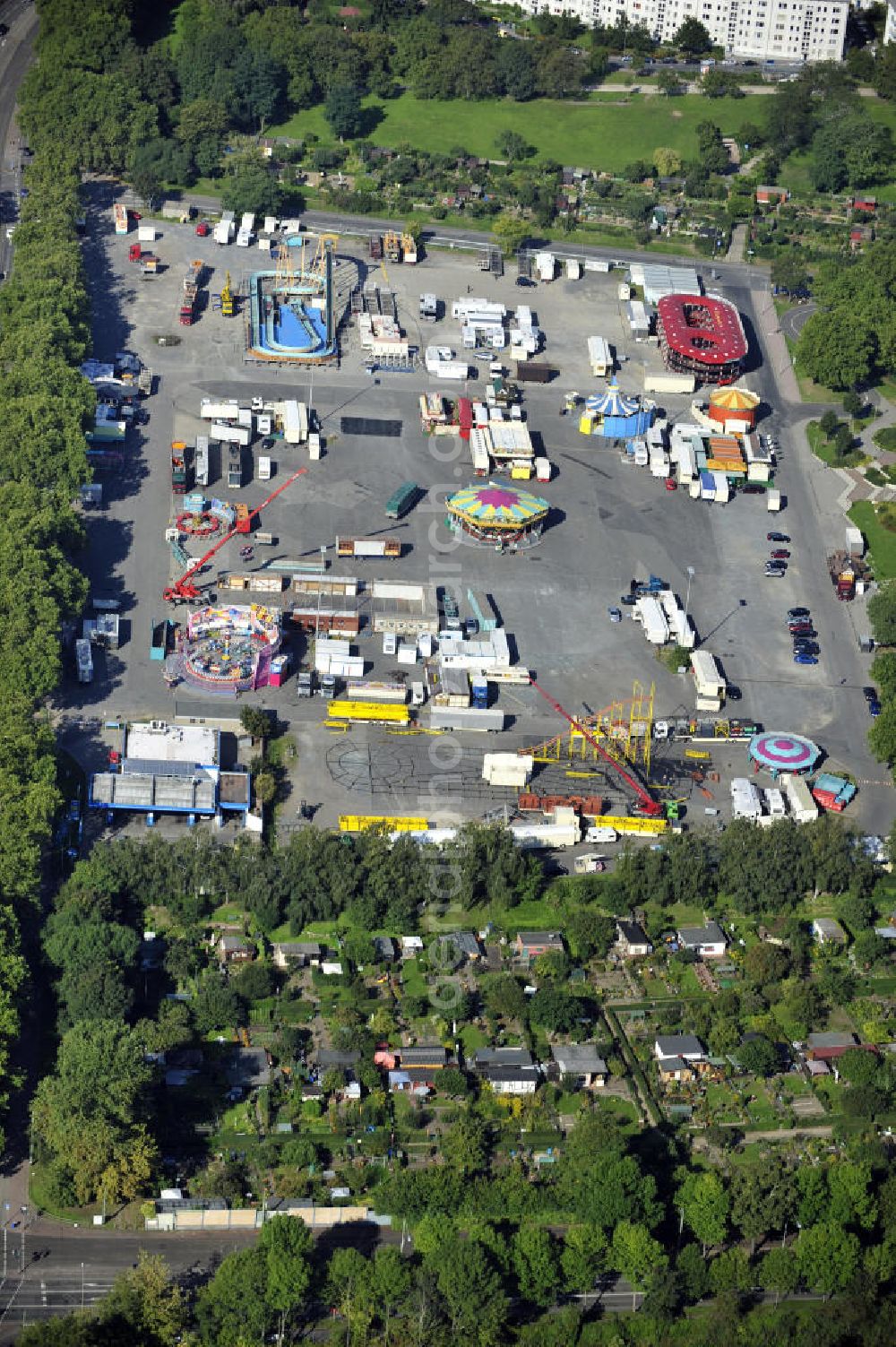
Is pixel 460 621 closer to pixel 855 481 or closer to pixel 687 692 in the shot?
pixel 687 692

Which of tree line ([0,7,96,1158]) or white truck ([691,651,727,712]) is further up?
tree line ([0,7,96,1158])

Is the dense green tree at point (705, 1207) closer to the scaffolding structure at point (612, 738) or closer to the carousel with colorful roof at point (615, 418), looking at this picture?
the scaffolding structure at point (612, 738)

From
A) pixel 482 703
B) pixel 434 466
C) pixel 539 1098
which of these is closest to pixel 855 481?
pixel 434 466

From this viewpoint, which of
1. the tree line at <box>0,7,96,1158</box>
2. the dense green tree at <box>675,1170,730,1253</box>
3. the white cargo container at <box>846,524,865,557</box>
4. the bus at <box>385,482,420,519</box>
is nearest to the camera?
the dense green tree at <box>675,1170,730,1253</box>

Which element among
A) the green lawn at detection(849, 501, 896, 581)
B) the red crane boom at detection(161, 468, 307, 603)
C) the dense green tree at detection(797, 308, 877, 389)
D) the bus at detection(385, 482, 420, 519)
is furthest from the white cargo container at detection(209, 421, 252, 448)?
the dense green tree at detection(797, 308, 877, 389)

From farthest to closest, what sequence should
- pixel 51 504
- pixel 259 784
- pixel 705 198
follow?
pixel 705 198, pixel 51 504, pixel 259 784

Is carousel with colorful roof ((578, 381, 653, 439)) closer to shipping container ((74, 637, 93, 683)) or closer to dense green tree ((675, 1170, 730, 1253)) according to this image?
shipping container ((74, 637, 93, 683))
